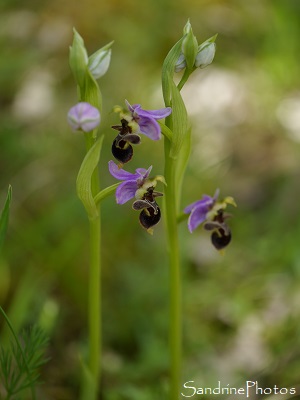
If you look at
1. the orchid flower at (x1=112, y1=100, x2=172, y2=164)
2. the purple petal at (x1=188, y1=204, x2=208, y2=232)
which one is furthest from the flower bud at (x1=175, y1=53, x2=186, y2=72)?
the purple petal at (x1=188, y1=204, x2=208, y2=232)

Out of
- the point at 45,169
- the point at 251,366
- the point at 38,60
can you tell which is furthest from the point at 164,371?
the point at 38,60

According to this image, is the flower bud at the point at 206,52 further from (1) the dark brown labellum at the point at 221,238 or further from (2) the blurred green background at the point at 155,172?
(1) the dark brown labellum at the point at 221,238

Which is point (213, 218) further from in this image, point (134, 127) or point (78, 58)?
point (78, 58)

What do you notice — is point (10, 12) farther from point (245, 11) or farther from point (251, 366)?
point (251, 366)

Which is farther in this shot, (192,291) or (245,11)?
(245,11)

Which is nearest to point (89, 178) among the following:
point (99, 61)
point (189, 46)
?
point (99, 61)

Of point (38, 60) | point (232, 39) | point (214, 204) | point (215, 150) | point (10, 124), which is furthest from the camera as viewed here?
point (232, 39)

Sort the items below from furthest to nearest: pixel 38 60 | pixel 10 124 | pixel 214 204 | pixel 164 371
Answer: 1. pixel 38 60
2. pixel 10 124
3. pixel 164 371
4. pixel 214 204
